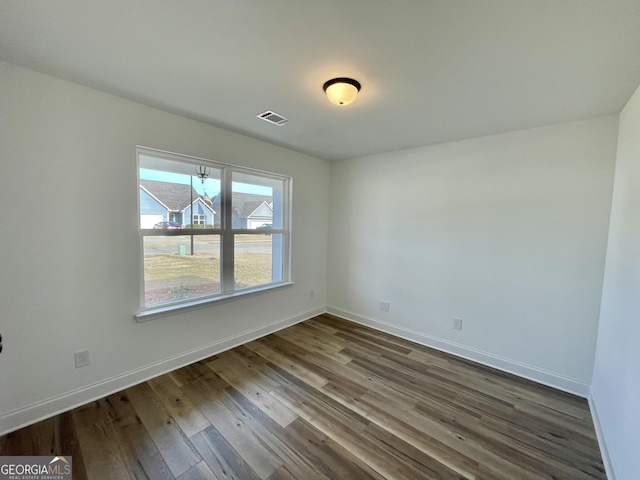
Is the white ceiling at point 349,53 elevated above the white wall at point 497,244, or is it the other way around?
the white ceiling at point 349,53

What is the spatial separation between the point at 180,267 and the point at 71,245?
2.75 ft

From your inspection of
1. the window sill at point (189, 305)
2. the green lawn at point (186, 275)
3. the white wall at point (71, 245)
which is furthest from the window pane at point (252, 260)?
the white wall at point (71, 245)

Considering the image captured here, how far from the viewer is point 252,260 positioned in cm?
318

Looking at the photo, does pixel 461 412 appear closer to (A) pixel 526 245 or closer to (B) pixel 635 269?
(B) pixel 635 269

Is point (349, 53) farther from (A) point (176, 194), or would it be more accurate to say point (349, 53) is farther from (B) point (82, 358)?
(B) point (82, 358)

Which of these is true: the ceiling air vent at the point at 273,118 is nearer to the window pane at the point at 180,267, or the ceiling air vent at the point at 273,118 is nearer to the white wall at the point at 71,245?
the white wall at the point at 71,245

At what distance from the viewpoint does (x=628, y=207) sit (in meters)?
1.68

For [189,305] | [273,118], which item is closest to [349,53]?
[273,118]

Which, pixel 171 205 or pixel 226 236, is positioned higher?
pixel 171 205

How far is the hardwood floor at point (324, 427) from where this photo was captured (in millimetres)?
1483

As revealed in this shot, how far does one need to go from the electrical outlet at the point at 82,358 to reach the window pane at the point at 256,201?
→ 1653mm

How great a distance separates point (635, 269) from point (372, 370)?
6.75 ft

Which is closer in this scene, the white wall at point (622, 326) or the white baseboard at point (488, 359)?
the white wall at point (622, 326)

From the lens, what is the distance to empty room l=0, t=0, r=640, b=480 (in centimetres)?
135
